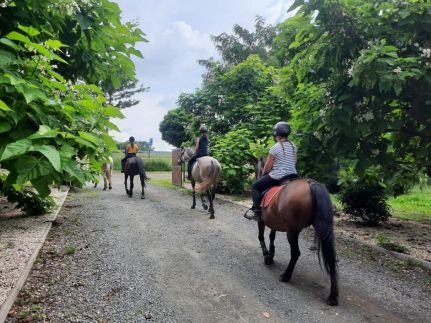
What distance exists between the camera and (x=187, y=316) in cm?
422

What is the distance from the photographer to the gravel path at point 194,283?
433cm

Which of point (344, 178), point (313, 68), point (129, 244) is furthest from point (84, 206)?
point (313, 68)

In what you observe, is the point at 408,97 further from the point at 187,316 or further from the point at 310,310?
the point at 187,316

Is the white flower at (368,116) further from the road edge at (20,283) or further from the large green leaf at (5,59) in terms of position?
the road edge at (20,283)

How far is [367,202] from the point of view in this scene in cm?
930

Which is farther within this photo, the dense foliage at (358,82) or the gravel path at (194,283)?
the dense foliage at (358,82)

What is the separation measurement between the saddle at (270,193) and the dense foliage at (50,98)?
2738 millimetres

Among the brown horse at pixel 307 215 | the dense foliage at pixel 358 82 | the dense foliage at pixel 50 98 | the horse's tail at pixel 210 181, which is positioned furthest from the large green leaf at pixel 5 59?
the horse's tail at pixel 210 181

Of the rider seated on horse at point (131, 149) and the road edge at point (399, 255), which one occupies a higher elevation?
the rider seated on horse at point (131, 149)

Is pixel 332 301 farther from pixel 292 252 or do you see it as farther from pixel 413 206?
pixel 413 206

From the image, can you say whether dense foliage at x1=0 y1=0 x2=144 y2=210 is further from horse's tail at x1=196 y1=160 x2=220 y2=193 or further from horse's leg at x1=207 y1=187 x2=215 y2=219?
horse's tail at x1=196 y1=160 x2=220 y2=193

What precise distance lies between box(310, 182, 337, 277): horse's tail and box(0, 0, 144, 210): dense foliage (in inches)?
111

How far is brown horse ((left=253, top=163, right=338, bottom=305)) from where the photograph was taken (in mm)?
4793

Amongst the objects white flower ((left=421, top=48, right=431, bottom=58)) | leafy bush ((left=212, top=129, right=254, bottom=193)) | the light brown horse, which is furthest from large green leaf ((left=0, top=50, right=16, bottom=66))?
leafy bush ((left=212, top=129, right=254, bottom=193))
